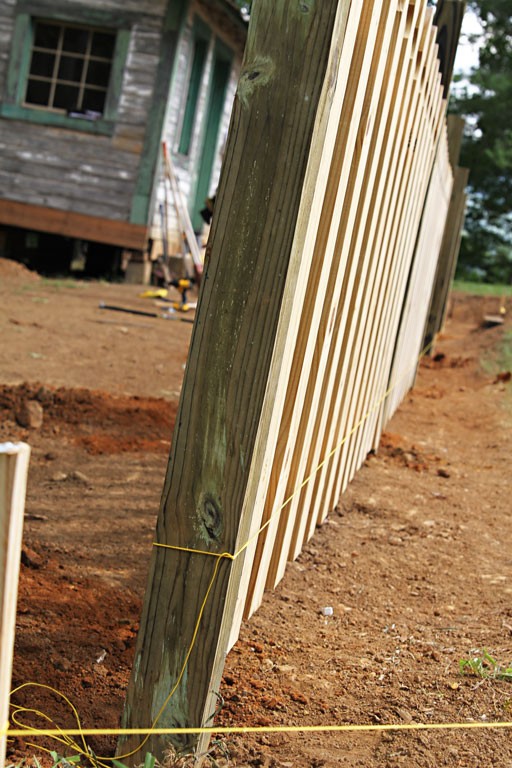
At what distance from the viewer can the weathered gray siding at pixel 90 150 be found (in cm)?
1291

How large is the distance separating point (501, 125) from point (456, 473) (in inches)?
969

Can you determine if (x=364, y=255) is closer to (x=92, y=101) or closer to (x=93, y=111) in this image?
(x=93, y=111)

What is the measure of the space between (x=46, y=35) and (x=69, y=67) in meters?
0.59

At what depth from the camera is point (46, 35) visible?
13609mm

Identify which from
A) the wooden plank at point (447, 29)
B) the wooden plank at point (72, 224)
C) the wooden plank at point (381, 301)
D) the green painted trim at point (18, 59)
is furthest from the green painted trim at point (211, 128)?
the wooden plank at point (381, 301)

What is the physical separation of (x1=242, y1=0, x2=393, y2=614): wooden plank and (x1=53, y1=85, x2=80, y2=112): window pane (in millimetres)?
11458

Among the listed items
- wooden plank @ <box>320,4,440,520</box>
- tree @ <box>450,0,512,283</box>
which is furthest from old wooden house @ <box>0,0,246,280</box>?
tree @ <box>450,0,512,283</box>

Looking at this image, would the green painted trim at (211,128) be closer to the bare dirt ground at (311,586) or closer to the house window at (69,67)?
the house window at (69,67)

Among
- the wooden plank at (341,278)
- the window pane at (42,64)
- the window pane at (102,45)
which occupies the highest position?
the window pane at (102,45)

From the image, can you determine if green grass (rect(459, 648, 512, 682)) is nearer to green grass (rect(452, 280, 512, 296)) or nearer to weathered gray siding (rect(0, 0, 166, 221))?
weathered gray siding (rect(0, 0, 166, 221))

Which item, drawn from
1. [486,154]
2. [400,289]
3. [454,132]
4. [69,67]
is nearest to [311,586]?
[400,289]

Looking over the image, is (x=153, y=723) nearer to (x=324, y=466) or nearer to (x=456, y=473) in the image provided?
(x=324, y=466)

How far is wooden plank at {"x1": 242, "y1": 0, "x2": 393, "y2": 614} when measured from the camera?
2.65 meters

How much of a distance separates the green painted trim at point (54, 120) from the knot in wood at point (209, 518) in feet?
38.3
